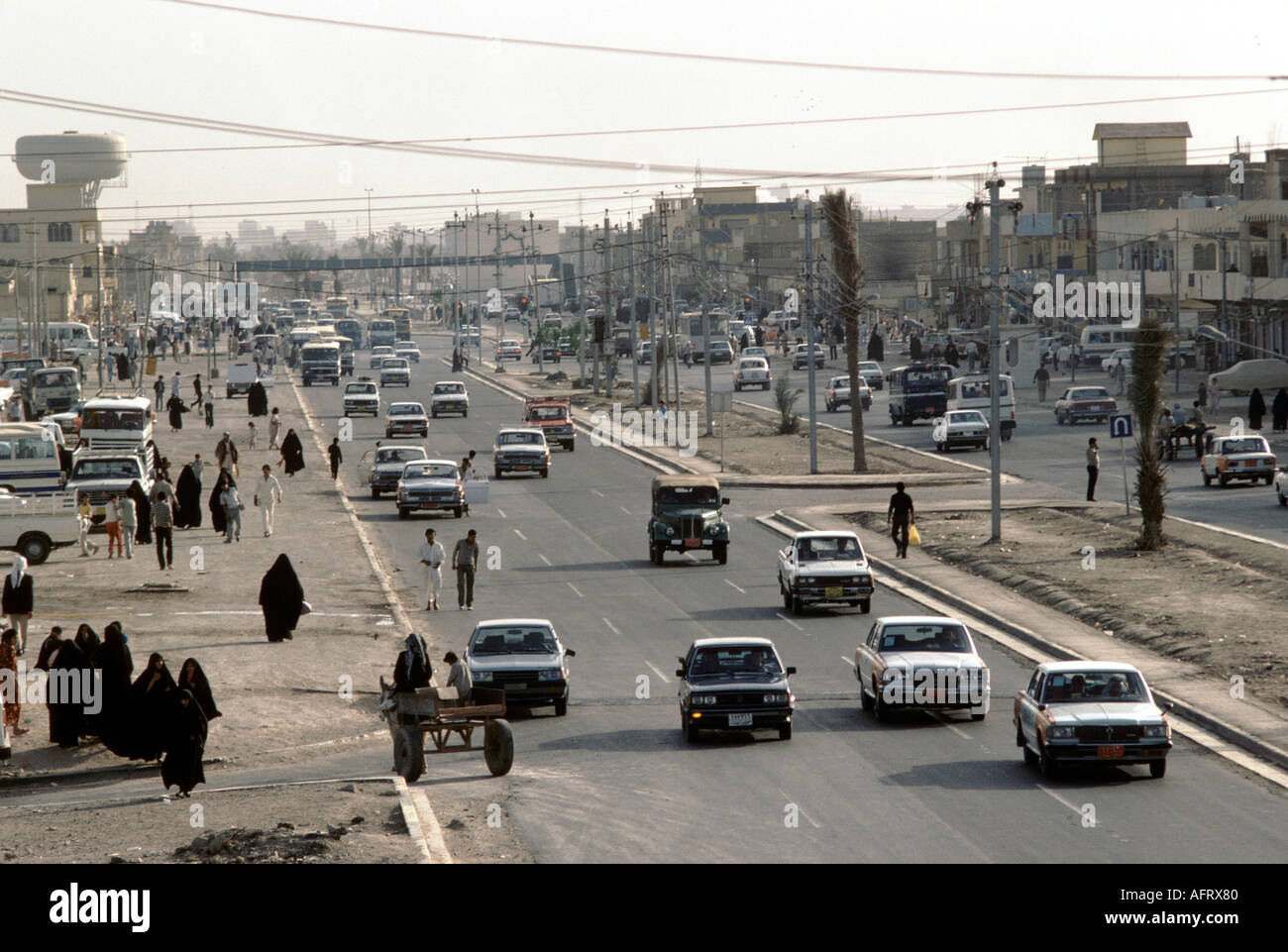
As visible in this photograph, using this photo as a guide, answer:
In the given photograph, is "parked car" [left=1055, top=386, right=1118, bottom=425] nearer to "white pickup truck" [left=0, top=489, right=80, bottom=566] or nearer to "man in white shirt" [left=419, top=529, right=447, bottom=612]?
"man in white shirt" [left=419, top=529, right=447, bottom=612]

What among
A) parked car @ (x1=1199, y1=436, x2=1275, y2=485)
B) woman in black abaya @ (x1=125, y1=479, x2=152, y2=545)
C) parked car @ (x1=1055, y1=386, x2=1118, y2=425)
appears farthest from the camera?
parked car @ (x1=1055, y1=386, x2=1118, y2=425)

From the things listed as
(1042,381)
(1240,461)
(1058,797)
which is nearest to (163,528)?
(1058,797)

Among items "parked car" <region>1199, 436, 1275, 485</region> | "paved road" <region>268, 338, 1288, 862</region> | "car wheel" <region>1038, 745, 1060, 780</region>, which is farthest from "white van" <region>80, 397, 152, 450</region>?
"car wheel" <region>1038, 745, 1060, 780</region>

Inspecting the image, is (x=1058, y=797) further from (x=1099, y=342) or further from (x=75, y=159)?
(x=75, y=159)

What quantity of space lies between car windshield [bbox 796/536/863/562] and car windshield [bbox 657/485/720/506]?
23.9 feet

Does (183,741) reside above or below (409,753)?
above

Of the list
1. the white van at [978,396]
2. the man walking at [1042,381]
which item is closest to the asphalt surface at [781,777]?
the white van at [978,396]

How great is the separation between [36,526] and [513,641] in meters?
18.3

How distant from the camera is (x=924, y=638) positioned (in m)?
25.1

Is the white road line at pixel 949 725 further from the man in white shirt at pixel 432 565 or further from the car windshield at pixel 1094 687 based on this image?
the man in white shirt at pixel 432 565

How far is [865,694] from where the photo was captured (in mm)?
25109

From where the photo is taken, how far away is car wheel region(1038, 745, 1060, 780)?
20219 mm
